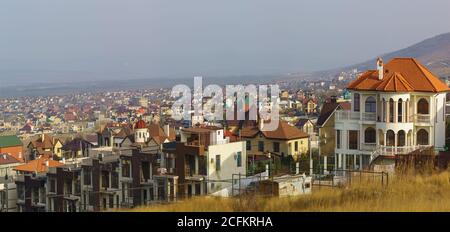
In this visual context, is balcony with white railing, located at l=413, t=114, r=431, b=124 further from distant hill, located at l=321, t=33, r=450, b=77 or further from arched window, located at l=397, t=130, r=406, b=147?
distant hill, located at l=321, t=33, r=450, b=77

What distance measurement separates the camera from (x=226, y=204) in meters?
10.1

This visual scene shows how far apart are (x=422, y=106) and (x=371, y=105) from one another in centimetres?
178

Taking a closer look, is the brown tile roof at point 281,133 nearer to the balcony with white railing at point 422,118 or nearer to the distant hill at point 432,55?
the balcony with white railing at point 422,118

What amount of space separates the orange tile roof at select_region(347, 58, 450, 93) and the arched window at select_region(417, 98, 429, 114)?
0.49m

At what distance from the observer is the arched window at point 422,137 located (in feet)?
77.8

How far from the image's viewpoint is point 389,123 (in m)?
23.4

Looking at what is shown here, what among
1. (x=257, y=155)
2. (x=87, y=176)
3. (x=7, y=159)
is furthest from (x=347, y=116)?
(x=7, y=159)

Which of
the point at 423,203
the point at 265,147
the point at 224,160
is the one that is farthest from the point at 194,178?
the point at 423,203

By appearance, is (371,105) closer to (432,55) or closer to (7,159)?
(7,159)

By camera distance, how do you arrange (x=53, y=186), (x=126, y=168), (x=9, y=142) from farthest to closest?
(x=9, y=142), (x=53, y=186), (x=126, y=168)

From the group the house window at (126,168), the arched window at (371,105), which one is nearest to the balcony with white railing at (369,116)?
the arched window at (371,105)

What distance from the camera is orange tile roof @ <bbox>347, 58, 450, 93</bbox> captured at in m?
23.3
